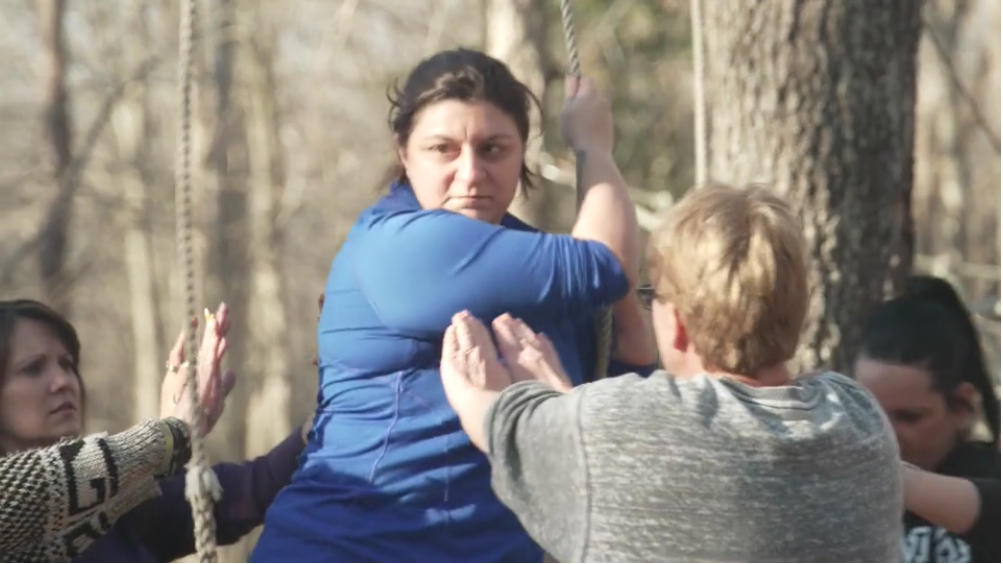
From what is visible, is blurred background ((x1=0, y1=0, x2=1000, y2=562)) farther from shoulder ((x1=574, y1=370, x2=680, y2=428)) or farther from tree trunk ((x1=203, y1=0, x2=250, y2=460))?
shoulder ((x1=574, y1=370, x2=680, y2=428))

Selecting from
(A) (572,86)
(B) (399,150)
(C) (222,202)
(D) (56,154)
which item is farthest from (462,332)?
(C) (222,202)

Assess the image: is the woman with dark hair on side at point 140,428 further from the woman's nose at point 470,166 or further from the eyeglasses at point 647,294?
the eyeglasses at point 647,294

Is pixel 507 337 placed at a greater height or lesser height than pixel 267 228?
greater

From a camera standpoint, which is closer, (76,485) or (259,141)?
(76,485)

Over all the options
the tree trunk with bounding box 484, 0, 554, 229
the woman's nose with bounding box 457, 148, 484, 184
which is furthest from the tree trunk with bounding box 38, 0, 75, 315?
the woman's nose with bounding box 457, 148, 484, 184

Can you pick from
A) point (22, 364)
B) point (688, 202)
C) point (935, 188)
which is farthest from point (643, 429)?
point (935, 188)

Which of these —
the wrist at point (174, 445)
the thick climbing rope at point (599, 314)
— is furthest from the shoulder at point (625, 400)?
the wrist at point (174, 445)

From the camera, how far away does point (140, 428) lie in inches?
99.9

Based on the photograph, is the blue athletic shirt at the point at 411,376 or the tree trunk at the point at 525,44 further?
the tree trunk at the point at 525,44

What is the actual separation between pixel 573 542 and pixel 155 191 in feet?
47.9

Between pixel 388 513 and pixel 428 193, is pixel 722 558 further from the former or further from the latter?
pixel 428 193

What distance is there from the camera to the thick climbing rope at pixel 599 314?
2.39 meters

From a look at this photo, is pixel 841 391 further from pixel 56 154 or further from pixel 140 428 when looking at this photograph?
pixel 56 154

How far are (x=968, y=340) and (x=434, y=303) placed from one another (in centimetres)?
130
